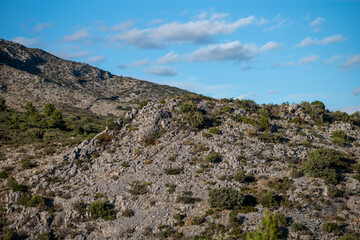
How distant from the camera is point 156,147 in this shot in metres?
37.6

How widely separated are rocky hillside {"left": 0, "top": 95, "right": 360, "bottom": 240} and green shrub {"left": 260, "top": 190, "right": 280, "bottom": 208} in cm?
10

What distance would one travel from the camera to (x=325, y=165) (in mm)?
31844

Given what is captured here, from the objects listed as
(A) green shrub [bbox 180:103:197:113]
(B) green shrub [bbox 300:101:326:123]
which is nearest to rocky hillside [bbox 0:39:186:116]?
(A) green shrub [bbox 180:103:197:113]

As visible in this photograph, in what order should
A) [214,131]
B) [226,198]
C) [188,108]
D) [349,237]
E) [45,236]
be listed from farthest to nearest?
[188,108]
[214,131]
[226,198]
[45,236]
[349,237]

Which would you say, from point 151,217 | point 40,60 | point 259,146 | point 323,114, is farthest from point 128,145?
point 40,60

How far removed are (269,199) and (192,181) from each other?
9.04 m

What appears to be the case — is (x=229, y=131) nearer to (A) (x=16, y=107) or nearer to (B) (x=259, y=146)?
(B) (x=259, y=146)

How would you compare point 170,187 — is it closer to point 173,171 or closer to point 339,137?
point 173,171

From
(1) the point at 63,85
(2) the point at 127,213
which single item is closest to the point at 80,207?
(2) the point at 127,213

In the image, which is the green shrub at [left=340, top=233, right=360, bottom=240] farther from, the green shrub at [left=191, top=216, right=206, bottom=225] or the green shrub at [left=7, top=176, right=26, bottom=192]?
the green shrub at [left=7, top=176, right=26, bottom=192]

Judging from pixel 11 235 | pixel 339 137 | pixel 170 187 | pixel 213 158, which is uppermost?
pixel 339 137

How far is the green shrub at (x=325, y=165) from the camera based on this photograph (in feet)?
101

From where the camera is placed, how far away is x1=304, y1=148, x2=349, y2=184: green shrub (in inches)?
1210

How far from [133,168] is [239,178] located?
13654 mm
